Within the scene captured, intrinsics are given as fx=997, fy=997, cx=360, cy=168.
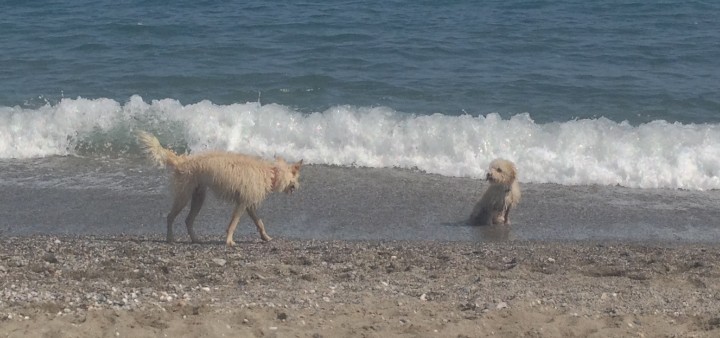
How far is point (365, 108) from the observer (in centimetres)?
1588

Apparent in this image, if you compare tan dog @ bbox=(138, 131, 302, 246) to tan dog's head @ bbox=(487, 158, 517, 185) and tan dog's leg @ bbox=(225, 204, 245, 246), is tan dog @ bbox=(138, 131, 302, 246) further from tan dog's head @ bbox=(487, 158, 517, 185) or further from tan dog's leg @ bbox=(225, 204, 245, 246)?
tan dog's head @ bbox=(487, 158, 517, 185)

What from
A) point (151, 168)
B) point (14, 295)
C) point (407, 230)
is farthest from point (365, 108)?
point (14, 295)

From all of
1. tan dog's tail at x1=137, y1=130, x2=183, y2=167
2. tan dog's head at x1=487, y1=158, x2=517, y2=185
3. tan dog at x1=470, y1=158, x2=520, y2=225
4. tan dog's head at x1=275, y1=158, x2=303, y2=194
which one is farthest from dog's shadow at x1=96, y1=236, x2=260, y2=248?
tan dog's head at x1=487, y1=158, x2=517, y2=185

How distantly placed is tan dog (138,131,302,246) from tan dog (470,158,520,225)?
2.38 metres

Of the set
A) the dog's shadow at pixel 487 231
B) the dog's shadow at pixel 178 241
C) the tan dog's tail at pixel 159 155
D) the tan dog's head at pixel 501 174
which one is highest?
the tan dog's tail at pixel 159 155

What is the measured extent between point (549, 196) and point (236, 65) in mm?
8434

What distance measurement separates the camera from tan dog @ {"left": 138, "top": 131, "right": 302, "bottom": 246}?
9906 mm

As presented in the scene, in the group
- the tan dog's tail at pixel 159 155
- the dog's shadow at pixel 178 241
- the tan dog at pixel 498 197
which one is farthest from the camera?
the tan dog at pixel 498 197

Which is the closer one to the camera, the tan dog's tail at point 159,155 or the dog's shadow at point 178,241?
the tan dog's tail at point 159,155

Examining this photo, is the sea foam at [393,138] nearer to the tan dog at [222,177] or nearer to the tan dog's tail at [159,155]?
the tan dog at [222,177]

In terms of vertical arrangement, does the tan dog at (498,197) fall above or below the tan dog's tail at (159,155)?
below

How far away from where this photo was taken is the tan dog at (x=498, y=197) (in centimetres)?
1125

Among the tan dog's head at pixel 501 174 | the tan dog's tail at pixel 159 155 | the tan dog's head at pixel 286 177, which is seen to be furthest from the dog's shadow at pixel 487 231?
the tan dog's tail at pixel 159 155

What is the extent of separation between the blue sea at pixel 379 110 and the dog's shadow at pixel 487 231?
3cm
